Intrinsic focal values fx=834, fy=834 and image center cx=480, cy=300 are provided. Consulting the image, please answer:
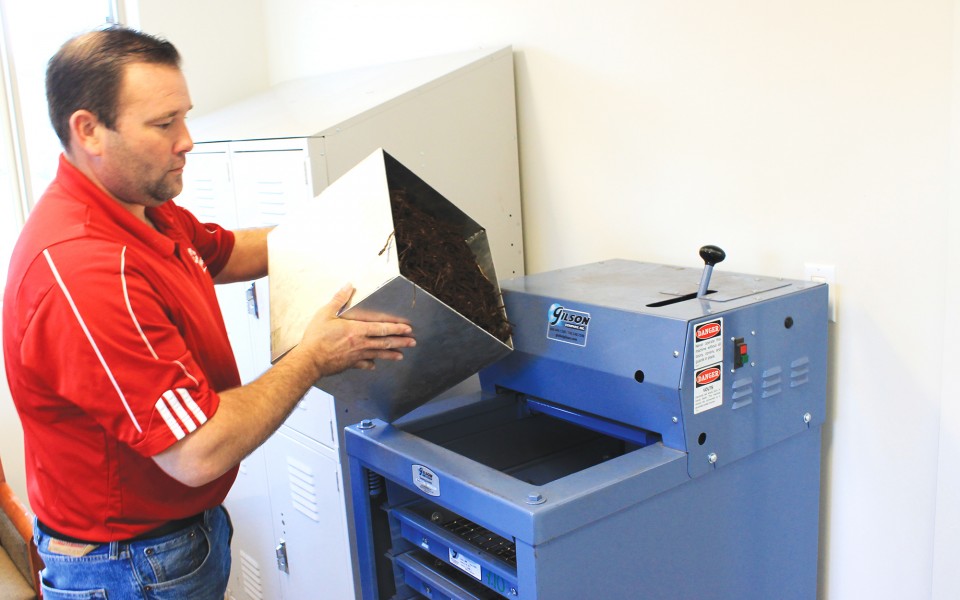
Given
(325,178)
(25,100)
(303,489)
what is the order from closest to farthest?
(325,178) → (303,489) → (25,100)

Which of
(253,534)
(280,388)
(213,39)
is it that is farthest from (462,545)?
(213,39)

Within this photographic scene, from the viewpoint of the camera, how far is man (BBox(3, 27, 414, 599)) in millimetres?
1253

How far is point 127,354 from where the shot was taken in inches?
48.9

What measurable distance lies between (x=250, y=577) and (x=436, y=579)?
1475 millimetres

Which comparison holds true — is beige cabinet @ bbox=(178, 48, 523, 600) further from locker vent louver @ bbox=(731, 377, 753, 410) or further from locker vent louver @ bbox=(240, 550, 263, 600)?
locker vent louver @ bbox=(731, 377, 753, 410)

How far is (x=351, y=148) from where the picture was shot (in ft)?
6.61

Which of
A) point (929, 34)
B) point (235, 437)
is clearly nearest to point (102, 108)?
point (235, 437)

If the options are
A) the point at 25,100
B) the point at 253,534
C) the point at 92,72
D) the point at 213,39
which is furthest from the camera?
the point at 25,100

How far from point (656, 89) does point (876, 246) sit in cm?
62

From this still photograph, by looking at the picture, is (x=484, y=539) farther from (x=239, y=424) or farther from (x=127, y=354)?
(x=127, y=354)

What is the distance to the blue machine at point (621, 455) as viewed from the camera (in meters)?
1.33

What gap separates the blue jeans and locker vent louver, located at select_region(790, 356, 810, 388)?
1145mm

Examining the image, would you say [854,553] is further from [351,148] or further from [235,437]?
[351,148]

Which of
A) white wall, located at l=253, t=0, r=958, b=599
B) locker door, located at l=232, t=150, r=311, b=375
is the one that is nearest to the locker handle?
locker door, located at l=232, t=150, r=311, b=375
